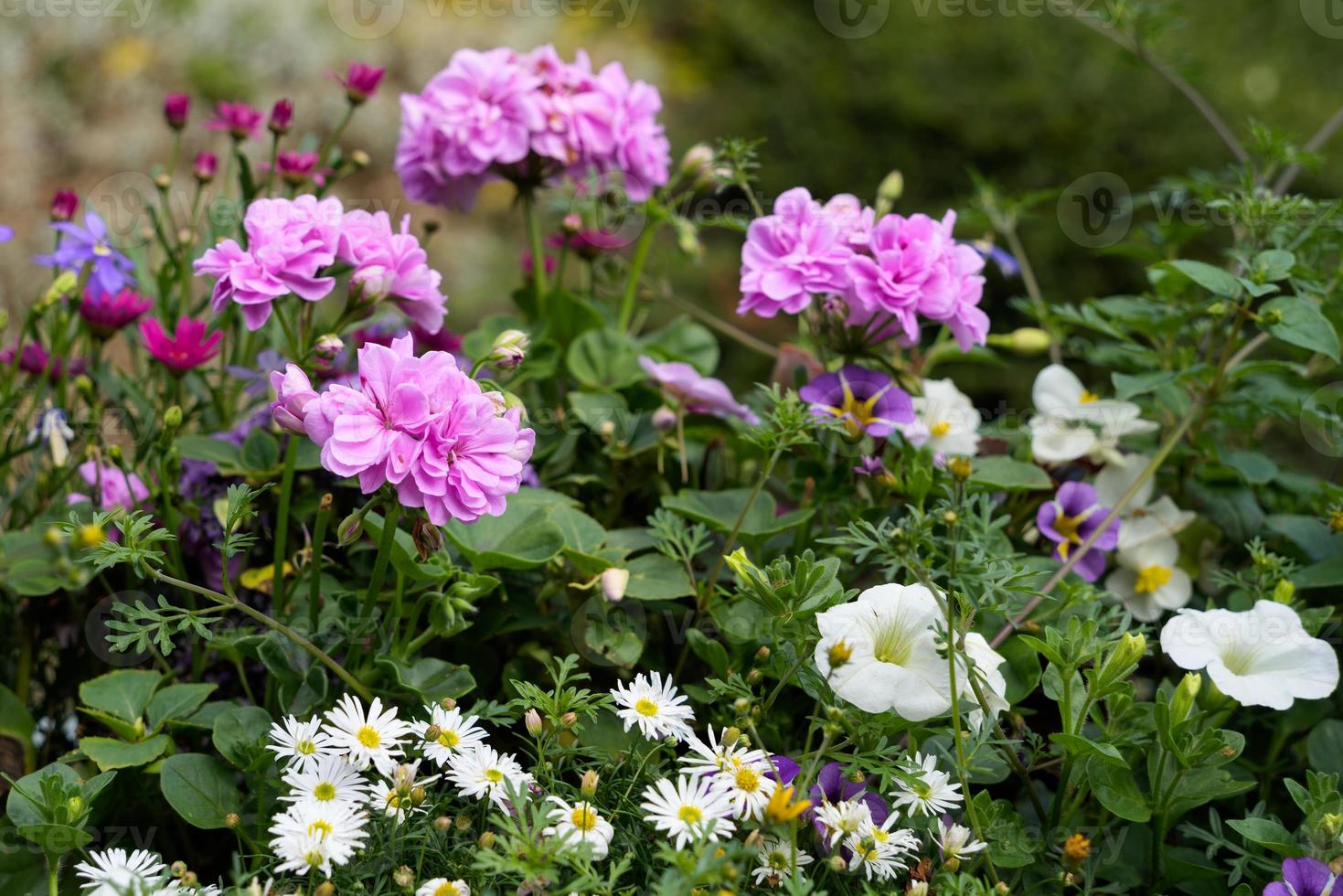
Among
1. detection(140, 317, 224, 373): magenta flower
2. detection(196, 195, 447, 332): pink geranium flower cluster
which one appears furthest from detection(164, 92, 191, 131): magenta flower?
detection(196, 195, 447, 332): pink geranium flower cluster

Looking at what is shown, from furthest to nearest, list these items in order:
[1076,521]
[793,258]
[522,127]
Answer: [522,127], [1076,521], [793,258]

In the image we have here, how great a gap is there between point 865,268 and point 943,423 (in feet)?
0.83

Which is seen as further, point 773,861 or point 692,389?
point 692,389

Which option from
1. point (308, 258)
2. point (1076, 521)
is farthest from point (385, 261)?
point (1076, 521)

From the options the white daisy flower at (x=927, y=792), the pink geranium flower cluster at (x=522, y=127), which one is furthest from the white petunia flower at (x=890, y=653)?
the pink geranium flower cluster at (x=522, y=127)

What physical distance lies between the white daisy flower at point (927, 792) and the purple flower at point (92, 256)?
97 cm

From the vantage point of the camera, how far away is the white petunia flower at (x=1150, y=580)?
116 centimetres

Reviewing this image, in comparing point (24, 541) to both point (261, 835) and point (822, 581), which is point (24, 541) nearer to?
point (261, 835)

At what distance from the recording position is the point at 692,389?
114 centimetres

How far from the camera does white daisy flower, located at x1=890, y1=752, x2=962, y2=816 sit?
778 mm

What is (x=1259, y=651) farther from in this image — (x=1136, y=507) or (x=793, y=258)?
(x=793, y=258)

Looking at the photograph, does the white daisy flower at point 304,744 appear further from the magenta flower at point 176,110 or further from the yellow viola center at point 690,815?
the magenta flower at point 176,110

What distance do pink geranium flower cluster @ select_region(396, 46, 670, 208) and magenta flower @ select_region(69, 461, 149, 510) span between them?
45 centimetres

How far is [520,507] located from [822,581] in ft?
1.05
